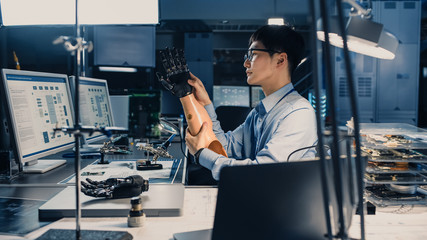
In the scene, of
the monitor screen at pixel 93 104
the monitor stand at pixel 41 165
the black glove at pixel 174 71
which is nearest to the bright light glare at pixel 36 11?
the monitor screen at pixel 93 104

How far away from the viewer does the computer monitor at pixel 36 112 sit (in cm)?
125

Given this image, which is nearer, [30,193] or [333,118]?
[333,118]

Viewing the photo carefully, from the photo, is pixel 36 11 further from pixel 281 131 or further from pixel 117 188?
pixel 281 131

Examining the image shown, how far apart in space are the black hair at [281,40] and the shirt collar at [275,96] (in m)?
0.09

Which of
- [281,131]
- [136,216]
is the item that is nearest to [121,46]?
[281,131]

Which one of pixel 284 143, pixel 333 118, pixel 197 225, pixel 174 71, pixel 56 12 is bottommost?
pixel 197 225

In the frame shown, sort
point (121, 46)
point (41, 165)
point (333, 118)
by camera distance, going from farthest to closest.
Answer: point (121, 46) < point (41, 165) < point (333, 118)

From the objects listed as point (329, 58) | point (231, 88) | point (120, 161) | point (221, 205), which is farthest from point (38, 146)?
point (231, 88)

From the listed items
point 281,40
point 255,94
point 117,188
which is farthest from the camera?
point 255,94

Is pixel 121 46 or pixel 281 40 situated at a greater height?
pixel 121 46

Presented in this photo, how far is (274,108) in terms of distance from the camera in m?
1.41

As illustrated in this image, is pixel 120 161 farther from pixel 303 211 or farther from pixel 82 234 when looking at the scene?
pixel 303 211

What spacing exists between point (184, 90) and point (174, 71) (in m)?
0.08

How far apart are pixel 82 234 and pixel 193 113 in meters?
0.55
